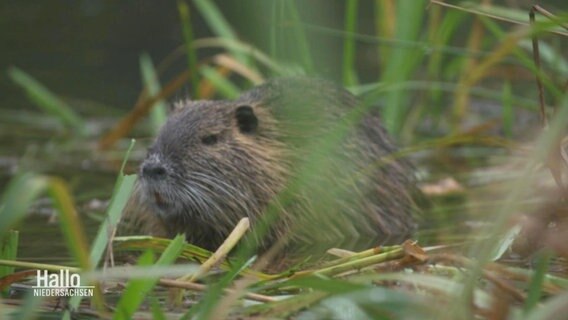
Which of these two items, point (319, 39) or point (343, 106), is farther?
point (343, 106)

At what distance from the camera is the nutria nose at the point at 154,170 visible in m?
3.95

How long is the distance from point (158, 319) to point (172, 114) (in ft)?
6.52

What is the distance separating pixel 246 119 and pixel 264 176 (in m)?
0.20

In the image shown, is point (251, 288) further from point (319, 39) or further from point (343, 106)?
point (343, 106)

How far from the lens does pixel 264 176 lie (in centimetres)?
421

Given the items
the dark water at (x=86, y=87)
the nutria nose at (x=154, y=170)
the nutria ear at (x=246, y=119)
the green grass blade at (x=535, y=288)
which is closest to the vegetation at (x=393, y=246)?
the green grass blade at (x=535, y=288)

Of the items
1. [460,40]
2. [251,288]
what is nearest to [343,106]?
[251,288]

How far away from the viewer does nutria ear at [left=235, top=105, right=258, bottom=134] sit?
424cm

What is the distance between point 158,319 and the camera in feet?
7.75

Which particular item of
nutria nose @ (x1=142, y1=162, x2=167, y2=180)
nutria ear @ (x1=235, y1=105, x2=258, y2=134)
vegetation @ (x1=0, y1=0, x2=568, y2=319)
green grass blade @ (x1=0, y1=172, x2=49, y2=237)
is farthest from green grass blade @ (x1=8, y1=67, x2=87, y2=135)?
green grass blade @ (x1=0, y1=172, x2=49, y2=237)

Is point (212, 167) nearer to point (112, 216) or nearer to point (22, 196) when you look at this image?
point (112, 216)

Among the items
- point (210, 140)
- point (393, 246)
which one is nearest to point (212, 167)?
point (210, 140)
